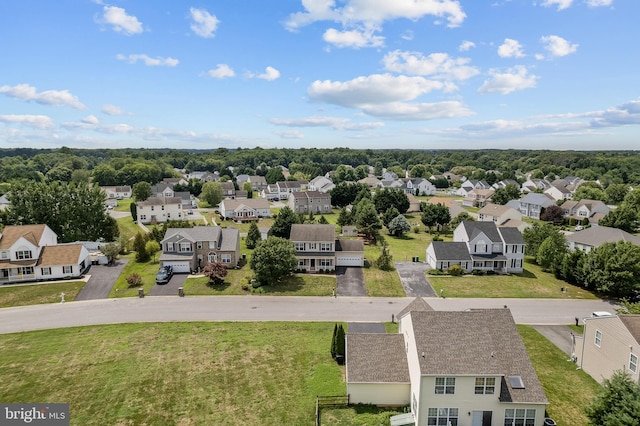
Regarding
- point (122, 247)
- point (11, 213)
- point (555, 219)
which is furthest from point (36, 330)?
point (555, 219)

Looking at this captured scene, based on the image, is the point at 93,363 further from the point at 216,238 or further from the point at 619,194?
the point at 619,194

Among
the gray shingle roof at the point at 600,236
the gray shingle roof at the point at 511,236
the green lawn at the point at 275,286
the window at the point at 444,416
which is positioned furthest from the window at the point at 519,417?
the gray shingle roof at the point at 600,236

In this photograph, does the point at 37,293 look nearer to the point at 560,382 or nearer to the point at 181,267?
the point at 181,267

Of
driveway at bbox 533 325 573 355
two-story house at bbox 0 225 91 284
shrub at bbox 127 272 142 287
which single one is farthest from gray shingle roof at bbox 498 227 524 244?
two-story house at bbox 0 225 91 284

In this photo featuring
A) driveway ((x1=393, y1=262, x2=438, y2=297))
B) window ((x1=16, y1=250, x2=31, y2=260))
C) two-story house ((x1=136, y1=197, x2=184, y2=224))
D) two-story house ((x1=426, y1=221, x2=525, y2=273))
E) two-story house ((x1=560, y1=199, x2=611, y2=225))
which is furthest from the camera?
two-story house ((x1=560, y1=199, x2=611, y2=225))

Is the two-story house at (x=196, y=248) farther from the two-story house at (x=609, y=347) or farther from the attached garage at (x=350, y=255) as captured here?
the two-story house at (x=609, y=347)

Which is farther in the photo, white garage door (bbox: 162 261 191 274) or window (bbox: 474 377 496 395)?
white garage door (bbox: 162 261 191 274)

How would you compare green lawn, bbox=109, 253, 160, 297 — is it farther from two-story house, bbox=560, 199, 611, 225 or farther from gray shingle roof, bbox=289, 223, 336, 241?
two-story house, bbox=560, 199, 611, 225
